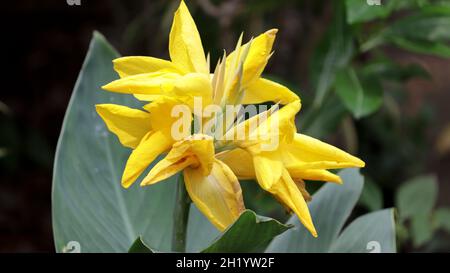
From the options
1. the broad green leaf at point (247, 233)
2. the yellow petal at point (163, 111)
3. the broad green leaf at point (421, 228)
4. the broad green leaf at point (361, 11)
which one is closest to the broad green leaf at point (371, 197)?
the broad green leaf at point (421, 228)

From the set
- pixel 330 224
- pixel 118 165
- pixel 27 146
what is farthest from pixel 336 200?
pixel 27 146

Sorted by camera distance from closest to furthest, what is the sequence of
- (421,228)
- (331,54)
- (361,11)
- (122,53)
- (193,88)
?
(193,88) → (361,11) → (331,54) → (421,228) → (122,53)

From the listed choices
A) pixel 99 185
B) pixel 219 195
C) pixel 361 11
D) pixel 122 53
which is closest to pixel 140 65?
pixel 219 195

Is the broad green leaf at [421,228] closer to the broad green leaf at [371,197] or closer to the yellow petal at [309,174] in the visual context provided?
the broad green leaf at [371,197]

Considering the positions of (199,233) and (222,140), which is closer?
(222,140)

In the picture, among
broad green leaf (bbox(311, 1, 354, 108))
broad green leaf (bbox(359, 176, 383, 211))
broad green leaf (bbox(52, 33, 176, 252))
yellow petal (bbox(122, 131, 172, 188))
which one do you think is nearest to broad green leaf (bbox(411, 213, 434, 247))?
broad green leaf (bbox(359, 176, 383, 211))

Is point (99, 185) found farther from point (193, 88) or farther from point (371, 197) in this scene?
point (371, 197)

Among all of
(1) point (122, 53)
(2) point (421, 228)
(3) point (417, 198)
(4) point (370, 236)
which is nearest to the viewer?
(4) point (370, 236)
